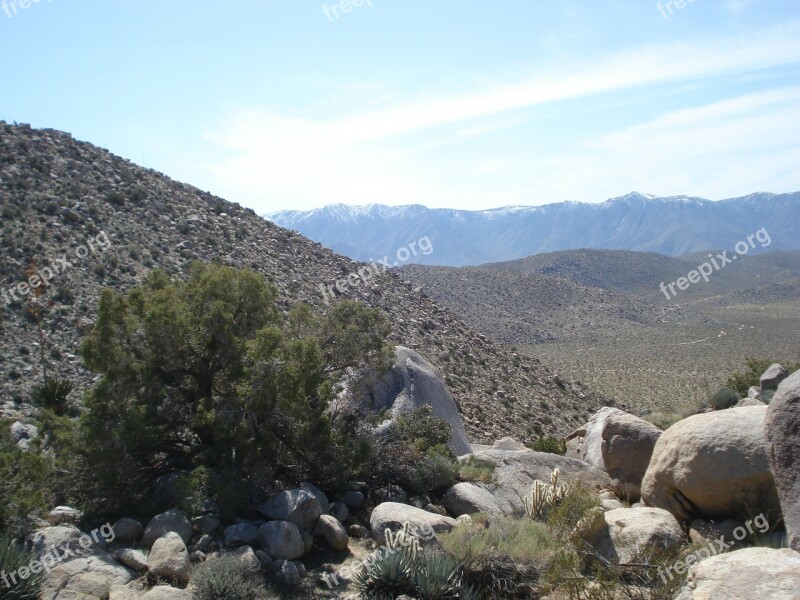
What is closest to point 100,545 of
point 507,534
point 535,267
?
point 507,534

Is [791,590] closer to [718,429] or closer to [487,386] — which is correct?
[718,429]

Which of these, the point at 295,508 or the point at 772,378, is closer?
the point at 295,508

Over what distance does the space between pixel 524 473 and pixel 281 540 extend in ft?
19.5

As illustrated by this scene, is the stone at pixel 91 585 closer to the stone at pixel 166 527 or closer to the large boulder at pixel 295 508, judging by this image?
the stone at pixel 166 527

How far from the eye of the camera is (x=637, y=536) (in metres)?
7.59

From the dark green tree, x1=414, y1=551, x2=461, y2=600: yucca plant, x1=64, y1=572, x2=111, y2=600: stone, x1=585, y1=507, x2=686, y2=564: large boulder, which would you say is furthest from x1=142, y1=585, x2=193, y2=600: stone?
x1=585, y1=507, x2=686, y2=564: large boulder

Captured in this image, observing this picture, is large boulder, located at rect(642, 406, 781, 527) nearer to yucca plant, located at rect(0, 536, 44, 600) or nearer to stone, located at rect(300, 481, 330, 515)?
stone, located at rect(300, 481, 330, 515)

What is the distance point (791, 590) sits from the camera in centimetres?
460

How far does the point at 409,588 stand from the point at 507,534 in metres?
1.48

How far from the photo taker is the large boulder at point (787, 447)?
5.75 metres

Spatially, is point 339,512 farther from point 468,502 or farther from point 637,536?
point 637,536

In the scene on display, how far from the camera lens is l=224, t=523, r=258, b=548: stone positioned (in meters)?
8.46

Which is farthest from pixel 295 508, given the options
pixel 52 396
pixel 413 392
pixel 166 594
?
pixel 52 396

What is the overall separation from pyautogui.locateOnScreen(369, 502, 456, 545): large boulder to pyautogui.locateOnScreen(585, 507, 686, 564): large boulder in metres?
1.95
